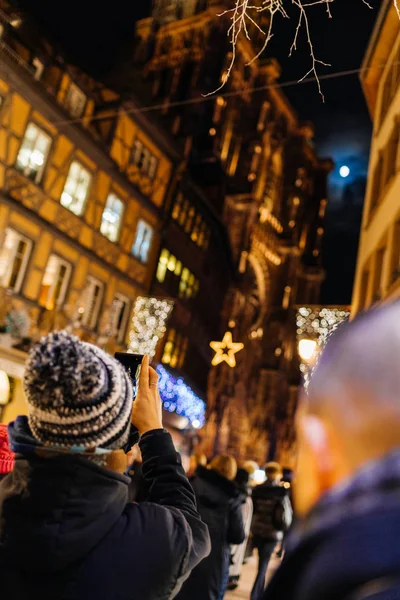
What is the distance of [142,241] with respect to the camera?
22.3 m

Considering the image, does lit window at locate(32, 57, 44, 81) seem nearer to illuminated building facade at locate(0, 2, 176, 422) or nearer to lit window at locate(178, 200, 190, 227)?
illuminated building facade at locate(0, 2, 176, 422)

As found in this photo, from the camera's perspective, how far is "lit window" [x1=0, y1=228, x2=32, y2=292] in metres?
15.8

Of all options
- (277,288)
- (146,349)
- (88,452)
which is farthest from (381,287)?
(277,288)

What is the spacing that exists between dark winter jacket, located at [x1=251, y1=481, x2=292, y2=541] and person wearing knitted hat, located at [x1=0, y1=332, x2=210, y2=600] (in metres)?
7.14

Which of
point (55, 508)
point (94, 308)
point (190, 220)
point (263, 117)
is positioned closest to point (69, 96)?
point (94, 308)

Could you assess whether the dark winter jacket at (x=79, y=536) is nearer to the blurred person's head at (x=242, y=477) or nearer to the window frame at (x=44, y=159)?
the blurred person's head at (x=242, y=477)

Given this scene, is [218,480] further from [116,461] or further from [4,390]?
[4,390]

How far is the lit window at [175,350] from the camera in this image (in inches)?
965

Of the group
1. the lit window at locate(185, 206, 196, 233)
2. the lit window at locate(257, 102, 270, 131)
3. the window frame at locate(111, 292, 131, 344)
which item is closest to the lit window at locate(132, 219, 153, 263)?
the window frame at locate(111, 292, 131, 344)

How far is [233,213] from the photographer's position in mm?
37375

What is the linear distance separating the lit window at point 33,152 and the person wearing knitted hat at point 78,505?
51.0ft

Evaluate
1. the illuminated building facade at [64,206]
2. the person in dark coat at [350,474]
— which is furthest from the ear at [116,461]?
the illuminated building facade at [64,206]

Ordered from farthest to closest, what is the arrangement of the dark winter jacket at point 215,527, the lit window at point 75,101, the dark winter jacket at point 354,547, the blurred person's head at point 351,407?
the lit window at point 75,101
the dark winter jacket at point 215,527
the blurred person's head at point 351,407
the dark winter jacket at point 354,547

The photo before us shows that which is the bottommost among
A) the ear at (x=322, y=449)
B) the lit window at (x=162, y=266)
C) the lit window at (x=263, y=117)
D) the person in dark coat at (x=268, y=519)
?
the person in dark coat at (x=268, y=519)
